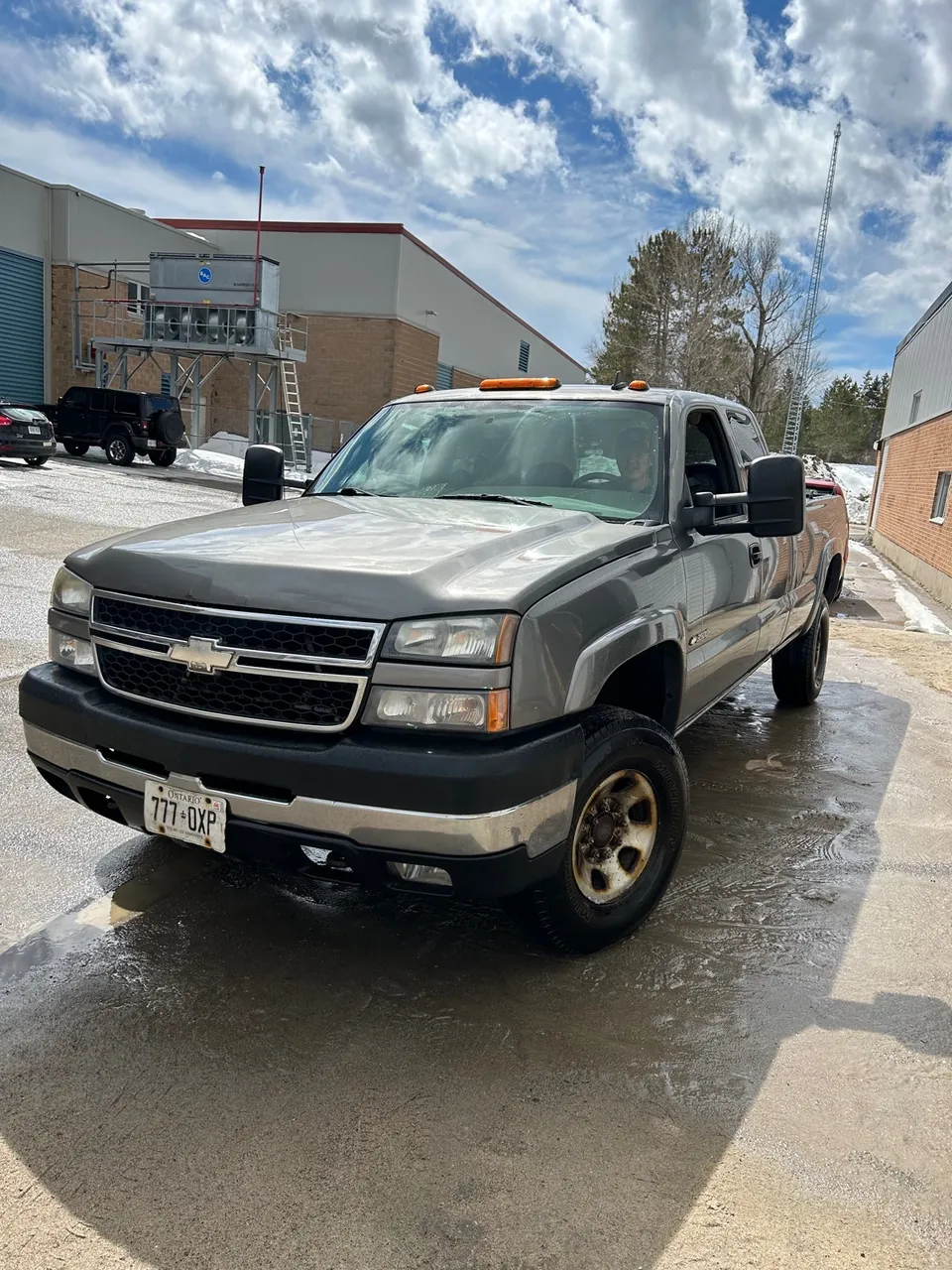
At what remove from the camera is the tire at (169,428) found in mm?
24314

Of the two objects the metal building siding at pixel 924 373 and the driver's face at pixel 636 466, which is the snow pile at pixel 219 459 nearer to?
the metal building siding at pixel 924 373

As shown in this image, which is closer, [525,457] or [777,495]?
[777,495]

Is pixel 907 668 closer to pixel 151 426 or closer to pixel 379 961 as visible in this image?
pixel 379 961

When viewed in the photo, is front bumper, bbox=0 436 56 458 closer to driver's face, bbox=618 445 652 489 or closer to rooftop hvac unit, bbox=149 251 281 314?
rooftop hvac unit, bbox=149 251 281 314

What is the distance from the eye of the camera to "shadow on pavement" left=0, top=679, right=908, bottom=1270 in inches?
86.0

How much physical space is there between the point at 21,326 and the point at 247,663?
104 feet

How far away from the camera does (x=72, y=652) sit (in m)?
3.24

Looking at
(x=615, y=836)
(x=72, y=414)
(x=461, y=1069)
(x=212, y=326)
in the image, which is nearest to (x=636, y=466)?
(x=615, y=836)

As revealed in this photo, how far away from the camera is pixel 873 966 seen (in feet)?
11.1

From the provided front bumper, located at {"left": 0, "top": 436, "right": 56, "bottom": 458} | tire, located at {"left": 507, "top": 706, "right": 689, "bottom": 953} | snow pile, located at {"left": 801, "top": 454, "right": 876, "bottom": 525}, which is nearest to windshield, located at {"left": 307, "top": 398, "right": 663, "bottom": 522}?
tire, located at {"left": 507, "top": 706, "right": 689, "bottom": 953}

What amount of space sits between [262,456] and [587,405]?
5.00 ft

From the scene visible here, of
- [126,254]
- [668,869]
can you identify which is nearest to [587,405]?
[668,869]

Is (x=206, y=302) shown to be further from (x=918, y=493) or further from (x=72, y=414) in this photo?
(x=918, y=493)

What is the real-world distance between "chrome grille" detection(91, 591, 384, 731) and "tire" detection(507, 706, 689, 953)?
77 cm
